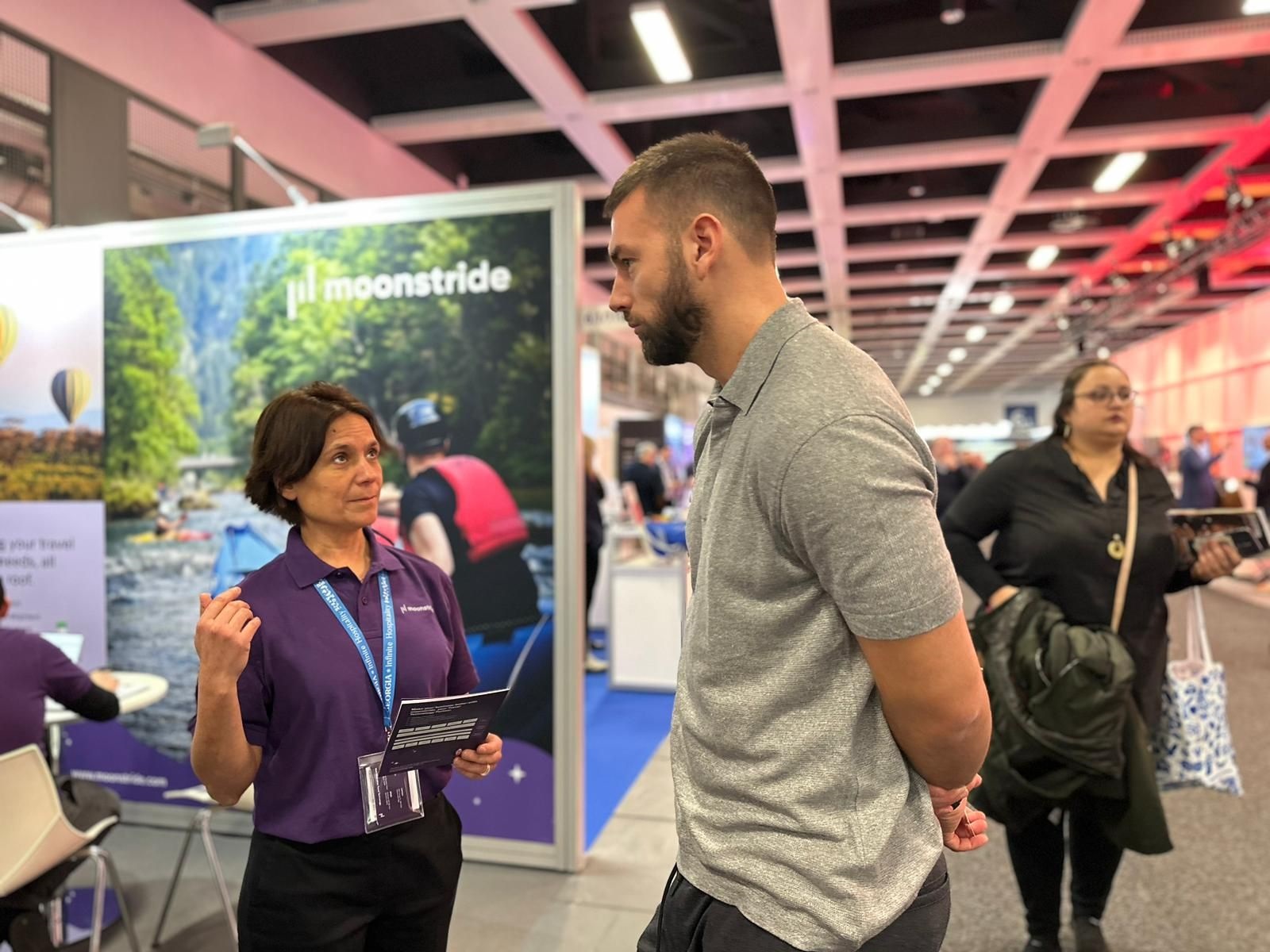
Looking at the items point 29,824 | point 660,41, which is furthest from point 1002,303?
point 29,824

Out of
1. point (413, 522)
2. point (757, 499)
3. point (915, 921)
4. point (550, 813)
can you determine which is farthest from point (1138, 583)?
point (413, 522)

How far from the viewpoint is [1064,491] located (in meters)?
2.45

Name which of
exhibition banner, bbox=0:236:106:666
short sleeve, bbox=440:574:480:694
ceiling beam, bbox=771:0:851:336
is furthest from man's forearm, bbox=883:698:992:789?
ceiling beam, bbox=771:0:851:336

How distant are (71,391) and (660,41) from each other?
3.78 m

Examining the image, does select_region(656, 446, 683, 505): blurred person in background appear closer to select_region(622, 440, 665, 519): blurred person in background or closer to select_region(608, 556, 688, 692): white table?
select_region(622, 440, 665, 519): blurred person in background

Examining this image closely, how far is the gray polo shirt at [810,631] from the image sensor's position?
0.93 metres

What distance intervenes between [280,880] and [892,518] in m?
1.23

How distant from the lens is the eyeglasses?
7.91 feet

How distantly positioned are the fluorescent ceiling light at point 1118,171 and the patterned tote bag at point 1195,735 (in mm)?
6969

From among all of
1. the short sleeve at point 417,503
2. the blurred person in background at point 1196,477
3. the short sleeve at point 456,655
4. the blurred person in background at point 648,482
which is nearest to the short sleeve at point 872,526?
the short sleeve at point 456,655

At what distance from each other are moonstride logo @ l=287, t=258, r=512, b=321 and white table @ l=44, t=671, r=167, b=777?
55.1 inches

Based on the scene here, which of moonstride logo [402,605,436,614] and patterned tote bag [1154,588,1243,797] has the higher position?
moonstride logo [402,605,436,614]

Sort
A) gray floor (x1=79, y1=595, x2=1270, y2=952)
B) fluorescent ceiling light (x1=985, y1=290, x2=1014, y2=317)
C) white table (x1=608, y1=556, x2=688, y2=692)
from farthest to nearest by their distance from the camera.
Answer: fluorescent ceiling light (x1=985, y1=290, x2=1014, y2=317), white table (x1=608, y1=556, x2=688, y2=692), gray floor (x1=79, y1=595, x2=1270, y2=952)

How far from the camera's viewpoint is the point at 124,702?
289 centimetres
